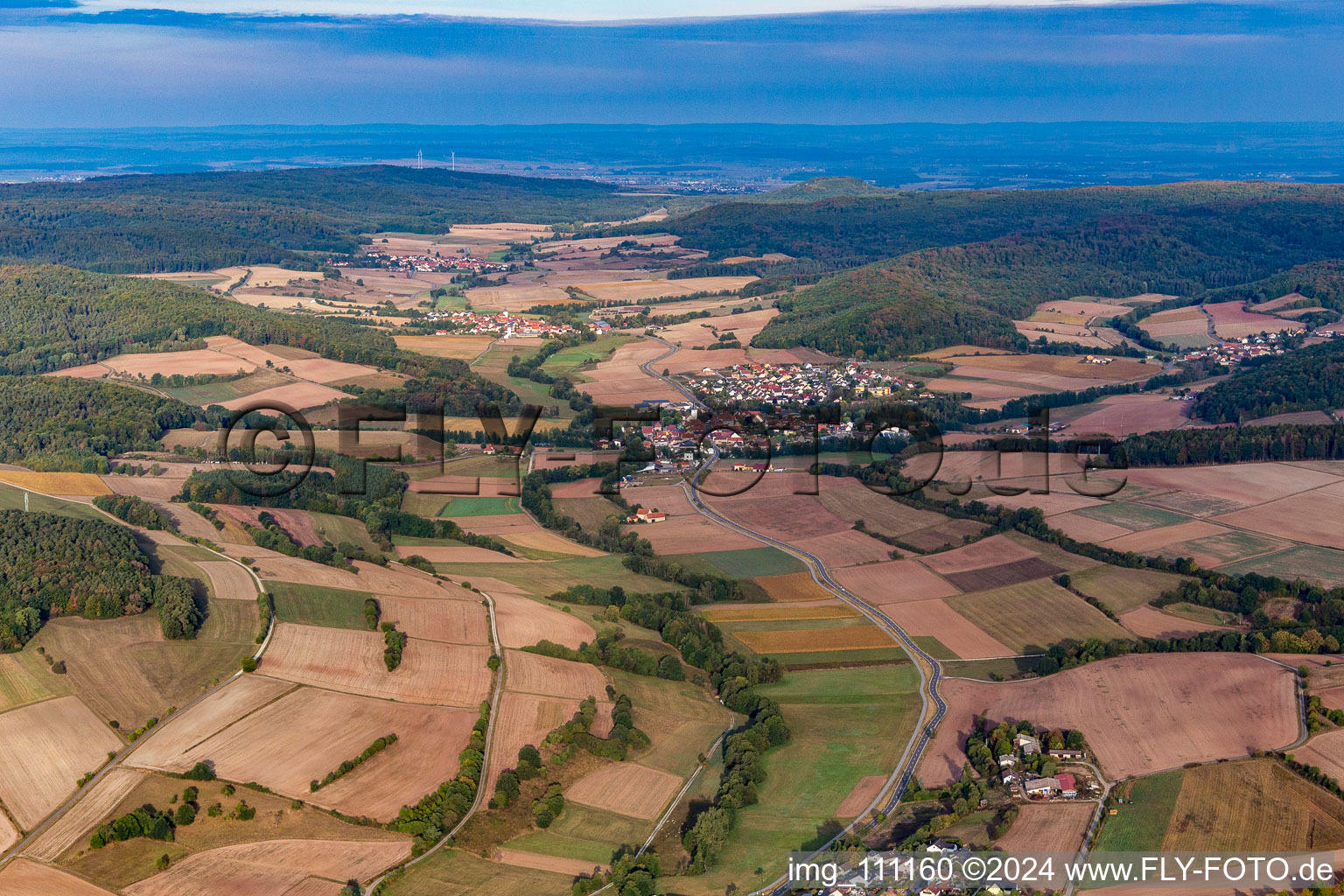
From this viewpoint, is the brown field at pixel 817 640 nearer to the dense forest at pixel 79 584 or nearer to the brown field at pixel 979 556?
the brown field at pixel 979 556

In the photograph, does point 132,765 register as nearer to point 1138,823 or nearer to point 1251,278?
point 1138,823

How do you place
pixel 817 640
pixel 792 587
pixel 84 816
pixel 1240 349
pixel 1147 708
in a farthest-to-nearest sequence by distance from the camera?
1. pixel 1240 349
2. pixel 792 587
3. pixel 817 640
4. pixel 1147 708
5. pixel 84 816

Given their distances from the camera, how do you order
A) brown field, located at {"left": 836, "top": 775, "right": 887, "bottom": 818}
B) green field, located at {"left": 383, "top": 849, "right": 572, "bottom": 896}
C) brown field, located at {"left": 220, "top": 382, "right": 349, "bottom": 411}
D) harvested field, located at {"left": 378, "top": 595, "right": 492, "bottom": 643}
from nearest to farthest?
green field, located at {"left": 383, "top": 849, "right": 572, "bottom": 896} < brown field, located at {"left": 836, "top": 775, "right": 887, "bottom": 818} < harvested field, located at {"left": 378, "top": 595, "right": 492, "bottom": 643} < brown field, located at {"left": 220, "top": 382, "right": 349, "bottom": 411}

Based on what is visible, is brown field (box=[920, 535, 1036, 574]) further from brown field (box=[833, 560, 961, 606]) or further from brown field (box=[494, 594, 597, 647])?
brown field (box=[494, 594, 597, 647])

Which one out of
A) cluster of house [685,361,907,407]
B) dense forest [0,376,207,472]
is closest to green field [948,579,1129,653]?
cluster of house [685,361,907,407]

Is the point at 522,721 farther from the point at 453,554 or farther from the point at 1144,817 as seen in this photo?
the point at 1144,817

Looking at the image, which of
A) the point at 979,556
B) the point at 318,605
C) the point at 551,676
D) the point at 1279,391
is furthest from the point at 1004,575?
the point at 1279,391
